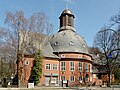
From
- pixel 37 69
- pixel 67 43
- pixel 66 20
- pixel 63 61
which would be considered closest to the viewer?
pixel 37 69

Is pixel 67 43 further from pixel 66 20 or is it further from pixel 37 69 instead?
pixel 37 69

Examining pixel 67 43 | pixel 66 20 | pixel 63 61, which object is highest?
pixel 66 20

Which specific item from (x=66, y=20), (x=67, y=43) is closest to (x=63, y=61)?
(x=67, y=43)

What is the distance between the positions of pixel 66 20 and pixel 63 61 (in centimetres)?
1597

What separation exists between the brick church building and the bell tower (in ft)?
15.1

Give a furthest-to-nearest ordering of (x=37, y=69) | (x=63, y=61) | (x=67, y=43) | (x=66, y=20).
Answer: (x=66, y=20), (x=67, y=43), (x=63, y=61), (x=37, y=69)

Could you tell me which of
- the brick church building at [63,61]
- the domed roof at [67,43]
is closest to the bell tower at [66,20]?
the brick church building at [63,61]

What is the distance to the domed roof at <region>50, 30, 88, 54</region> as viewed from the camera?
55134mm

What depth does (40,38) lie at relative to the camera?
4506cm

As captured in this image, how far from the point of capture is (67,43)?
55.9 m

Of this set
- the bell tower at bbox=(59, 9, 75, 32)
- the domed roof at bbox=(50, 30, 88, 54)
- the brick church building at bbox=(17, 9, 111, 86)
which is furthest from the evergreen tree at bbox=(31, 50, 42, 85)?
the bell tower at bbox=(59, 9, 75, 32)

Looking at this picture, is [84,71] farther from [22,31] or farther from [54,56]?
[22,31]

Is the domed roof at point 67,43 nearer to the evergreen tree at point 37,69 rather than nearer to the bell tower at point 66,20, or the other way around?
the bell tower at point 66,20

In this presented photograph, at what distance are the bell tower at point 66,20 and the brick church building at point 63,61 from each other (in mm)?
4599
